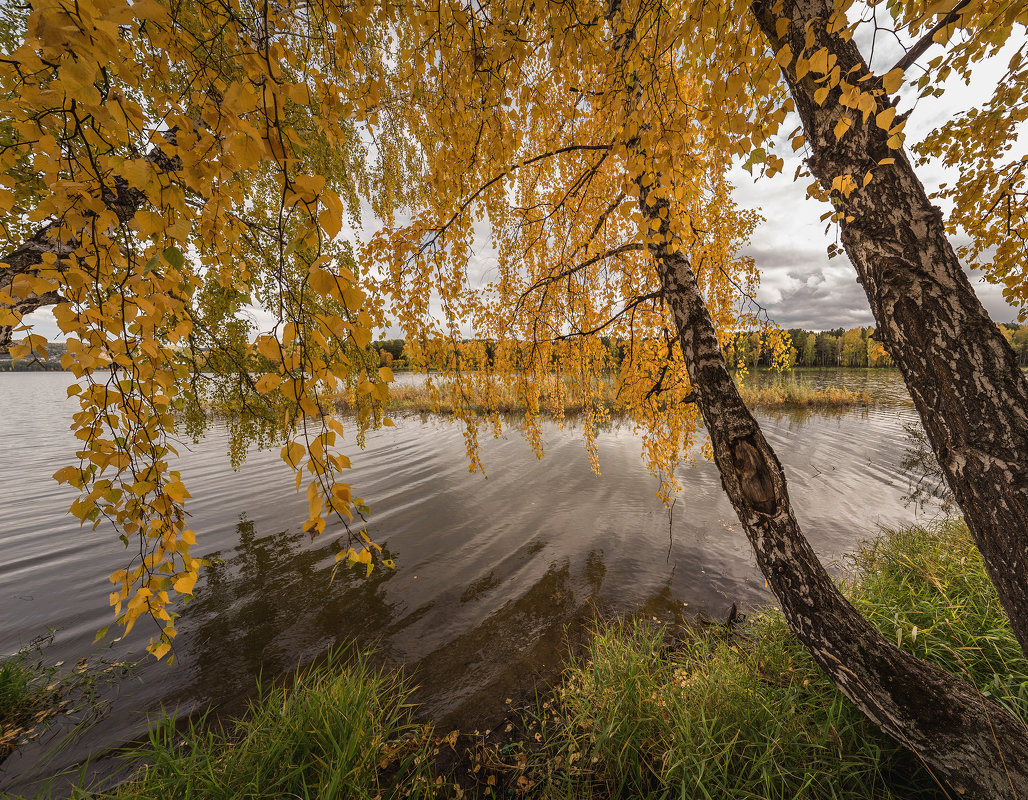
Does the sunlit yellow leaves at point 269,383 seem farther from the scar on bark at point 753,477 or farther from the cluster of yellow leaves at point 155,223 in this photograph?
the scar on bark at point 753,477

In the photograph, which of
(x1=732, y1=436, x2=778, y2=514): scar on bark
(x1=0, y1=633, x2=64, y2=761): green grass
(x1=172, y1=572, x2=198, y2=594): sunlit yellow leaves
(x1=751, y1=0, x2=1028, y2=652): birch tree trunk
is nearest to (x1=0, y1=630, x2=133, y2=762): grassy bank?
(x1=0, y1=633, x2=64, y2=761): green grass

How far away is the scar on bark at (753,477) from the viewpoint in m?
1.98

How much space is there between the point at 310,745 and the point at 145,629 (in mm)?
3467

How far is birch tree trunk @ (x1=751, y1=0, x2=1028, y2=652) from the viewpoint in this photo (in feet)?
4.42

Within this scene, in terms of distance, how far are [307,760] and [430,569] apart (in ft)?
9.06

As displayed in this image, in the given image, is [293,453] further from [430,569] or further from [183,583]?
[430,569]

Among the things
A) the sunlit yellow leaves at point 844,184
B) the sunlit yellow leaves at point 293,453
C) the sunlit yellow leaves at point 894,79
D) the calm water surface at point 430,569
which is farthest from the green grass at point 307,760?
the sunlit yellow leaves at point 894,79

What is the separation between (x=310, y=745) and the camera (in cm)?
217

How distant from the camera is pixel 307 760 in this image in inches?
83.4

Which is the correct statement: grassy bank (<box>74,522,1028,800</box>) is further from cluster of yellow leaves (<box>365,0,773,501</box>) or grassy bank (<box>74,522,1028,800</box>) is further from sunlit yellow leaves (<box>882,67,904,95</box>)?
sunlit yellow leaves (<box>882,67,904,95</box>)

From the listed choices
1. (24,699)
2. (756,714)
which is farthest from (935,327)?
(24,699)

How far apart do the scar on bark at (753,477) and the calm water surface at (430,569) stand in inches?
98.5

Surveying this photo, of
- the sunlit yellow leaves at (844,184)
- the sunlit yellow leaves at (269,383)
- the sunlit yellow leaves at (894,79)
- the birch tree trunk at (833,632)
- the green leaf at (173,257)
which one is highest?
the sunlit yellow leaves at (894,79)

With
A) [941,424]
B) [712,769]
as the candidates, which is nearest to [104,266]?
[941,424]
